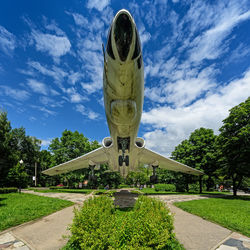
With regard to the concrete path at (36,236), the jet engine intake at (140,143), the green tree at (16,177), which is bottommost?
the concrete path at (36,236)

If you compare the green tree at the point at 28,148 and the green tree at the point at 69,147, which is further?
the green tree at the point at 28,148

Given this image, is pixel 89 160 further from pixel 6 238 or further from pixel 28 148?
pixel 28 148

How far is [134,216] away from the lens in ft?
11.9

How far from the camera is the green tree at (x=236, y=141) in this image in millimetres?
13633

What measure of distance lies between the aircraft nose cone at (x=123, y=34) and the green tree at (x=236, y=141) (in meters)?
14.6

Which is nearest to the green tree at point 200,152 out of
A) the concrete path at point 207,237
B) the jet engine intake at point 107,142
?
the concrete path at point 207,237

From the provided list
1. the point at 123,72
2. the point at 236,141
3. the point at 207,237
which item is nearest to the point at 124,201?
the point at 207,237

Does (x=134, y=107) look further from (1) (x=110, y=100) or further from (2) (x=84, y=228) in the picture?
(2) (x=84, y=228)

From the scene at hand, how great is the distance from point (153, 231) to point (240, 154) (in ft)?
50.3

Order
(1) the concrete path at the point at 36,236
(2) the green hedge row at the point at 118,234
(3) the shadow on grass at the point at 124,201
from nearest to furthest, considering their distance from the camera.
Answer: (2) the green hedge row at the point at 118,234 < (1) the concrete path at the point at 36,236 < (3) the shadow on grass at the point at 124,201

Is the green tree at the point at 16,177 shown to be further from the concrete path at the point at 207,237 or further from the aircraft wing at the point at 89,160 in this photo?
the concrete path at the point at 207,237

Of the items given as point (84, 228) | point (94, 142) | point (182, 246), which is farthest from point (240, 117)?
point (94, 142)

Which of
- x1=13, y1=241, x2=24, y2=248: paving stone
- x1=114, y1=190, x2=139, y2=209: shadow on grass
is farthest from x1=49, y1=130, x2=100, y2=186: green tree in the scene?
x1=13, y1=241, x2=24, y2=248: paving stone

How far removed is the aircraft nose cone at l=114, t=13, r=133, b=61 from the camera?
128 inches
